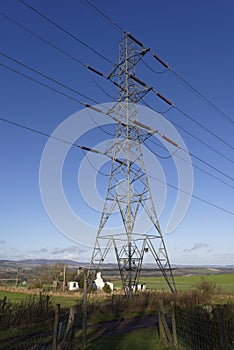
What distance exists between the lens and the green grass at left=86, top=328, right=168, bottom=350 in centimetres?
930

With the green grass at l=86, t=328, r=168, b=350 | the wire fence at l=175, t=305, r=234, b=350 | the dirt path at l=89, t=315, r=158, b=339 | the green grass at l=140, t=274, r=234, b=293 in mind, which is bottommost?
the green grass at l=86, t=328, r=168, b=350

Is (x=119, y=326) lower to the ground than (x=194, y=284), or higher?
lower

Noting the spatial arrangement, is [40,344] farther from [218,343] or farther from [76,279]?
[76,279]

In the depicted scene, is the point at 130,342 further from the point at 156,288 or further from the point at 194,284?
the point at 156,288

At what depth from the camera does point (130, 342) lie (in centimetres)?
1023

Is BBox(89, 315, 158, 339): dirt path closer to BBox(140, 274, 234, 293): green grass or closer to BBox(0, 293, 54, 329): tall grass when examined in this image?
BBox(0, 293, 54, 329): tall grass

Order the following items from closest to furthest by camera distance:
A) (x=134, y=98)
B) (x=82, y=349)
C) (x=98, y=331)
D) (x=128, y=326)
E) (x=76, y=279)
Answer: (x=82, y=349)
(x=98, y=331)
(x=128, y=326)
(x=134, y=98)
(x=76, y=279)

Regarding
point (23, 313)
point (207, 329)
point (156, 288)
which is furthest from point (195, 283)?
point (207, 329)

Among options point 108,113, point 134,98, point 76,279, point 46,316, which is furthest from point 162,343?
point 76,279

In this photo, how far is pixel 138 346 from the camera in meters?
9.55

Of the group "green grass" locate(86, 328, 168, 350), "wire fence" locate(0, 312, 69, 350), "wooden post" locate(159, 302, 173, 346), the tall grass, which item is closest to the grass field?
the tall grass

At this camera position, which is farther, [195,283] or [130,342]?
[195,283]

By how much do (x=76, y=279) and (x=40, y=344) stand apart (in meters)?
40.8

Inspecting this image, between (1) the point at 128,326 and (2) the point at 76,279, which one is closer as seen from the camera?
(1) the point at 128,326
